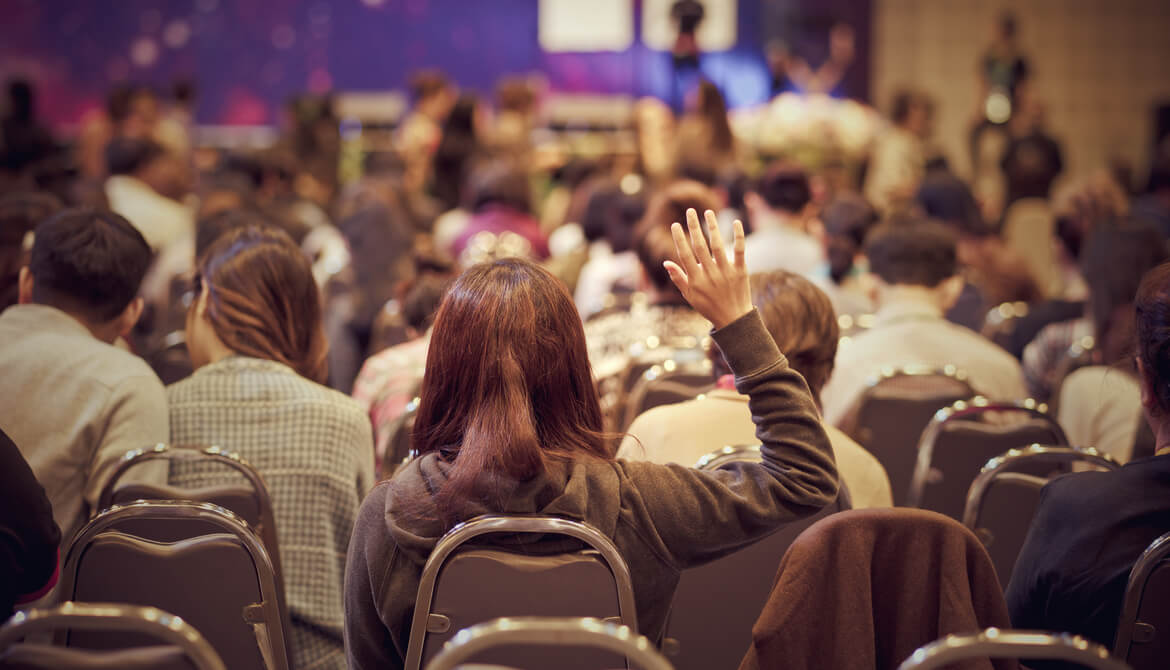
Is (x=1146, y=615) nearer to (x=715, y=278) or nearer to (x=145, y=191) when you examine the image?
(x=715, y=278)

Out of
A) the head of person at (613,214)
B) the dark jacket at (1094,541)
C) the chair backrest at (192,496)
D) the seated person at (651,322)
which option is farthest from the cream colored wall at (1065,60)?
the chair backrest at (192,496)

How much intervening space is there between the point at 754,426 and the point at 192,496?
1.12 m

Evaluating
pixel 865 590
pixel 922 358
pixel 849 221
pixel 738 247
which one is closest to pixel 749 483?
pixel 865 590

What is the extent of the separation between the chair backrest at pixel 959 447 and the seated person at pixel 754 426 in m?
0.38

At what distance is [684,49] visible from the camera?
34.0 ft

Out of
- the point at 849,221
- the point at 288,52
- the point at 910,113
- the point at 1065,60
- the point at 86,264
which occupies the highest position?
the point at 288,52

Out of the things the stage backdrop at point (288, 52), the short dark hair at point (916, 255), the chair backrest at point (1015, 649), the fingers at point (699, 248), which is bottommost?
the chair backrest at point (1015, 649)

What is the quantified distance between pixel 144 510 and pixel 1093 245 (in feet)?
10.4

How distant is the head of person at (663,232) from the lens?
364cm

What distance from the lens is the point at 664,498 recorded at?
5.65 feet

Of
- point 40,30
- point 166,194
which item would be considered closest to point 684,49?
point 166,194

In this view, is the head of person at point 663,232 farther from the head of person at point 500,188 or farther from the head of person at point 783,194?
the head of person at point 500,188

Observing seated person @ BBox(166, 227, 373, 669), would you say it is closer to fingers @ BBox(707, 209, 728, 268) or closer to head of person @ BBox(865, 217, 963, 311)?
fingers @ BBox(707, 209, 728, 268)

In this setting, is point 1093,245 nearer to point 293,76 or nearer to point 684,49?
point 684,49
